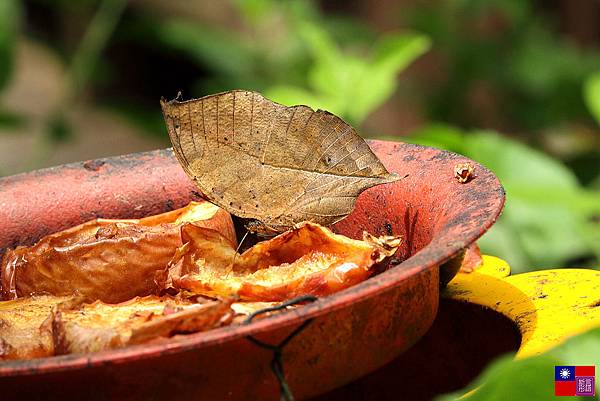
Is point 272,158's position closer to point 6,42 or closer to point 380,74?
point 380,74

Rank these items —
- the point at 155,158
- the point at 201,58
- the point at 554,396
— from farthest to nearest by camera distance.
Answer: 1. the point at 201,58
2. the point at 155,158
3. the point at 554,396

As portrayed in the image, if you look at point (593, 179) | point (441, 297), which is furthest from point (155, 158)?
point (593, 179)

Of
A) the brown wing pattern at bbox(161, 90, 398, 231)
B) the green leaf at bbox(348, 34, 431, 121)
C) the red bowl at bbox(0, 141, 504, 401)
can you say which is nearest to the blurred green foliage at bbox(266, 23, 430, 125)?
the green leaf at bbox(348, 34, 431, 121)

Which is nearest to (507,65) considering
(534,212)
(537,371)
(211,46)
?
(211,46)

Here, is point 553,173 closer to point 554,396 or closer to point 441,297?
point 441,297

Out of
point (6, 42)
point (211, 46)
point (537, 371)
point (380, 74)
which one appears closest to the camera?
point (537, 371)

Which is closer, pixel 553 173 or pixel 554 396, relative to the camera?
pixel 554 396

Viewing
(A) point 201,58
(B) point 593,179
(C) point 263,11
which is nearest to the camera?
(C) point 263,11

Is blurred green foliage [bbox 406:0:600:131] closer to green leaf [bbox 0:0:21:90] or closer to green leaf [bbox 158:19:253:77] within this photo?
green leaf [bbox 158:19:253:77]
